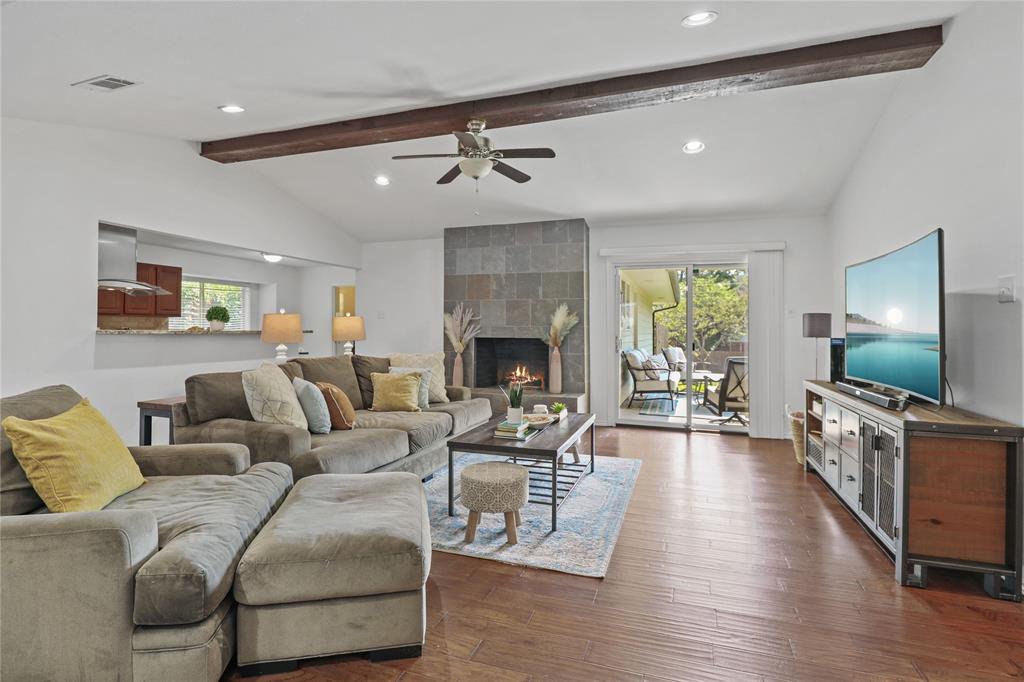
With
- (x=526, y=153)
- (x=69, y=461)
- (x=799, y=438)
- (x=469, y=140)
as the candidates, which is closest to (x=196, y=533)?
(x=69, y=461)

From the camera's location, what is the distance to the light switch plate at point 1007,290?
2.42m

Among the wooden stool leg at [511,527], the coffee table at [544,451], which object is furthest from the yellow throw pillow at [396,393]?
the wooden stool leg at [511,527]

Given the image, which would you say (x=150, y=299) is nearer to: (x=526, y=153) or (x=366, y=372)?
(x=366, y=372)

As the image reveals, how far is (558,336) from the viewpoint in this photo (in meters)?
6.21

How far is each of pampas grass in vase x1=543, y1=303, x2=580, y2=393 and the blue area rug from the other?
2381 millimetres

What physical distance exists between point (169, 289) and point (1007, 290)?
23.7 ft

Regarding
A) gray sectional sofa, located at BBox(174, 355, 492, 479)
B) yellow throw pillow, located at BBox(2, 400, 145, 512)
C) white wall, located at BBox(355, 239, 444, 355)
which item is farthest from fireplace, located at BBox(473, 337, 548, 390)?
yellow throw pillow, located at BBox(2, 400, 145, 512)

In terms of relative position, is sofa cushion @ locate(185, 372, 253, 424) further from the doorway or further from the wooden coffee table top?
the doorway

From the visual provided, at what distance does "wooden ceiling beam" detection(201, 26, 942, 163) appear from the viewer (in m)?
2.98

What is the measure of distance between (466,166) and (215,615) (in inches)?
106

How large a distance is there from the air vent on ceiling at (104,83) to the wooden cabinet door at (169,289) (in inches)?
116

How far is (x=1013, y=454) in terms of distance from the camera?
2.25m

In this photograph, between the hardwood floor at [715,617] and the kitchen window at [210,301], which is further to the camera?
the kitchen window at [210,301]

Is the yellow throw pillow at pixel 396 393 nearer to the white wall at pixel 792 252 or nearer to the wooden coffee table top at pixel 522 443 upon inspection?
the wooden coffee table top at pixel 522 443
